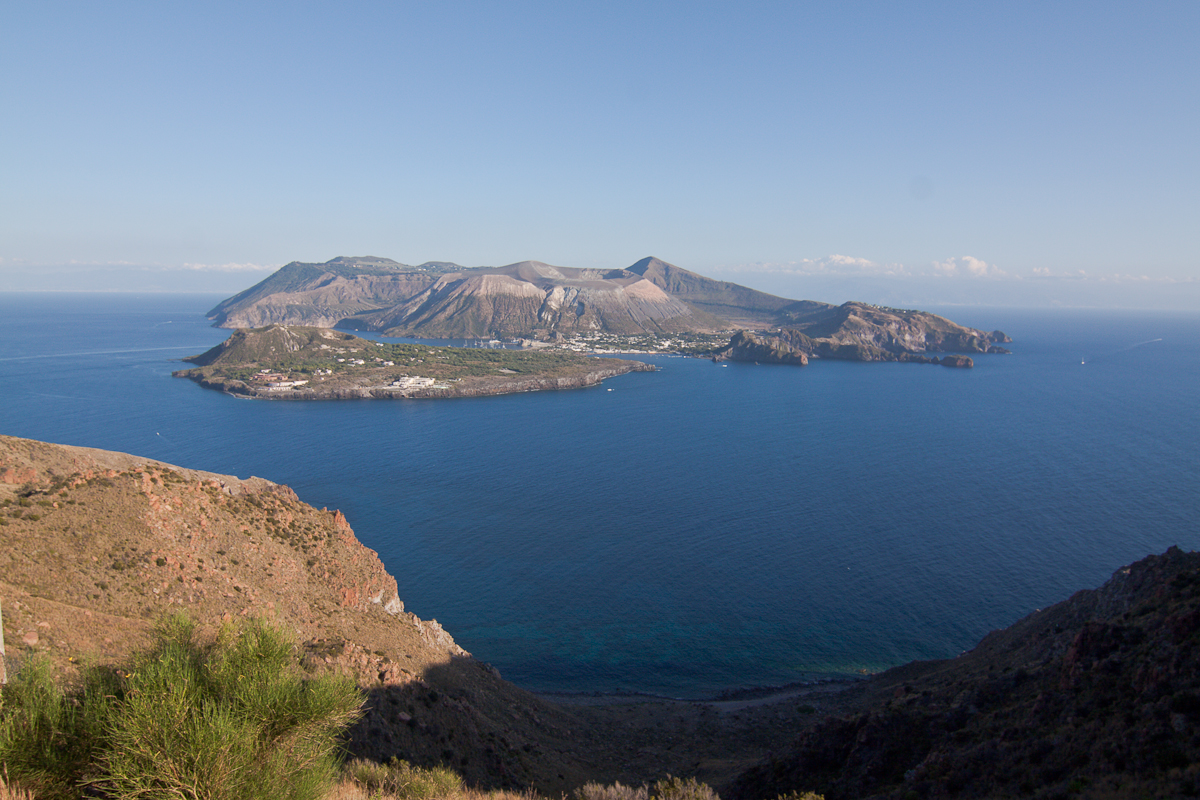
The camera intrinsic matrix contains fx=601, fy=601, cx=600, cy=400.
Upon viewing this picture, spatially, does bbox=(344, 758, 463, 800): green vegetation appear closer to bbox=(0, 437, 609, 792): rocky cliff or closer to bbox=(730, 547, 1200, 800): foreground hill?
bbox=(0, 437, 609, 792): rocky cliff

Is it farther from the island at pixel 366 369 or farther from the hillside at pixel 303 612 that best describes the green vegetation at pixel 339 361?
the hillside at pixel 303 612

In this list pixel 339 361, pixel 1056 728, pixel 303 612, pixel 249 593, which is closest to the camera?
pixel 1056 728

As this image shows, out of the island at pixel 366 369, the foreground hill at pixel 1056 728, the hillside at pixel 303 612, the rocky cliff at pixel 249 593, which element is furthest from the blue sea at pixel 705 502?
the foreground hill at pixel 1056 728

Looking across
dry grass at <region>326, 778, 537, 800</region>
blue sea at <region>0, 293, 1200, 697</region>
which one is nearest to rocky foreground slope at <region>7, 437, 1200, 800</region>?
dry grass at <region>326, 778, 537, 800</region>

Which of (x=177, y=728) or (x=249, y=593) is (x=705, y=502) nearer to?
(x=249, y=593)

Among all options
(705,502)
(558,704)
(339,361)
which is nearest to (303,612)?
(558,704)

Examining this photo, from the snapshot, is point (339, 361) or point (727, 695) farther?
point (339, 361)

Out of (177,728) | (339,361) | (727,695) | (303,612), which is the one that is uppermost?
(339,361)
